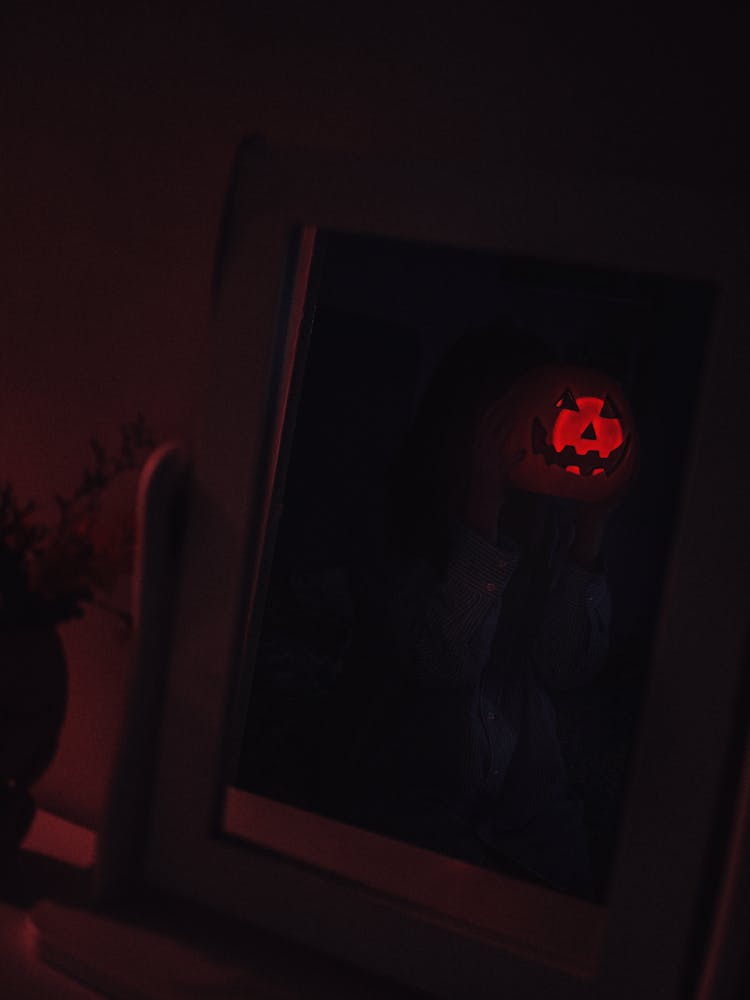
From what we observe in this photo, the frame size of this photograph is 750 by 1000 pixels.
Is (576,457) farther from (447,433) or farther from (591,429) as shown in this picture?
(447,433)

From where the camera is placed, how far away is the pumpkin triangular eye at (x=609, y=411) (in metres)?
0.93

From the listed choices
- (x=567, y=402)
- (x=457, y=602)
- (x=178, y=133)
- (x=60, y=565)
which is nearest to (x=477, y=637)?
(x=457, y=602)

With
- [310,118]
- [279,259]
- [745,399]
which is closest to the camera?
[745,399]

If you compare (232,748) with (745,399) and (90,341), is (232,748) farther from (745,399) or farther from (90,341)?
(745,399)

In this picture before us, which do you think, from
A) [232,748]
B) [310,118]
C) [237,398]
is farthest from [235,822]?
[310,118]

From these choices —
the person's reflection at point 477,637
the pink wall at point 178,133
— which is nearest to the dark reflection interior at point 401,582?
the person's reflection at point 477,637

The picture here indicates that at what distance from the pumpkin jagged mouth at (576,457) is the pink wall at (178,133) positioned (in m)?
0.25

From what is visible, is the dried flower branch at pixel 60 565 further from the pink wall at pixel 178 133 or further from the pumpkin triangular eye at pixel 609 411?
the pumpkin triangular eye at pixel 609 411

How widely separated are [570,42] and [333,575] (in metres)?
0.57

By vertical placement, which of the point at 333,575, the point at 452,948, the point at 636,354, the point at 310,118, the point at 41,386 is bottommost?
the point at 452,948

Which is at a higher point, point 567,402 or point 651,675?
point 567,402

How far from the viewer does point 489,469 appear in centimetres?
104

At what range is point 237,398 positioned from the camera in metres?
0.84

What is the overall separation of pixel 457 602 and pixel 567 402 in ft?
0.85
